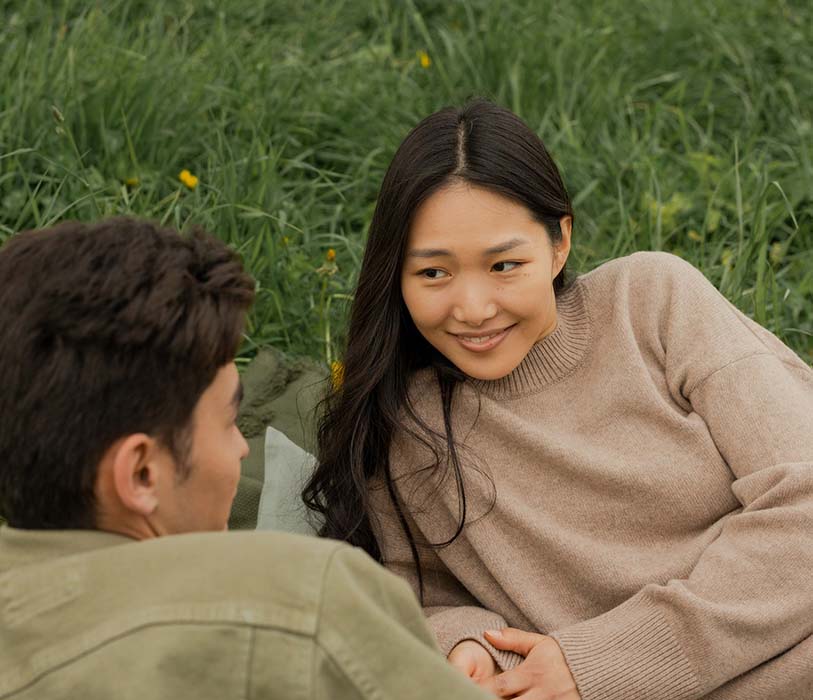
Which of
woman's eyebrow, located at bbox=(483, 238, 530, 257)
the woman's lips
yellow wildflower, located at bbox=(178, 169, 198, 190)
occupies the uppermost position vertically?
woman's eyebrow, located at bbox=(483, 238, 530, 257)

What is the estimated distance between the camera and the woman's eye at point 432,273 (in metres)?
2.65

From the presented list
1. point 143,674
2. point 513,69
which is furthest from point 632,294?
point 513,69

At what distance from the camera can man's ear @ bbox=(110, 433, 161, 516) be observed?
166 centimetres

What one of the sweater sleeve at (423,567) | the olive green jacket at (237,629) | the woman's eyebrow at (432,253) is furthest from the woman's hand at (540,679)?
the olive green jacket at (237,629)

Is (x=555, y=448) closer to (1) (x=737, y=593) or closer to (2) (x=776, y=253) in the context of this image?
(1) (x=737, y=593)

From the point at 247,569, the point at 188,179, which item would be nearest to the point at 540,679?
the point at 247,569

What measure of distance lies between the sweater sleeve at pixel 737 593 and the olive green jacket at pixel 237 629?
106 centimetres

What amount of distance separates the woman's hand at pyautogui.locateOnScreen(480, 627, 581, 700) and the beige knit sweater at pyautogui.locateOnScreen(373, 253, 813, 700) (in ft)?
0.08

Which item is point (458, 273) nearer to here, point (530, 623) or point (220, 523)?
point (530, 623)

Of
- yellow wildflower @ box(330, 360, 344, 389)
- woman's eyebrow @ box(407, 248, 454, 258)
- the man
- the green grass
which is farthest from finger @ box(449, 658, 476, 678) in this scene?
the green grass

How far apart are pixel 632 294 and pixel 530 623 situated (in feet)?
2.30

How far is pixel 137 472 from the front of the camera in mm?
1697

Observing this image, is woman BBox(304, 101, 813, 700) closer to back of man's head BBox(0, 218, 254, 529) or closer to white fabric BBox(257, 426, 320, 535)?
white fabric BBox(257, 426, 320, 535)

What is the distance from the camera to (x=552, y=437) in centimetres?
273
